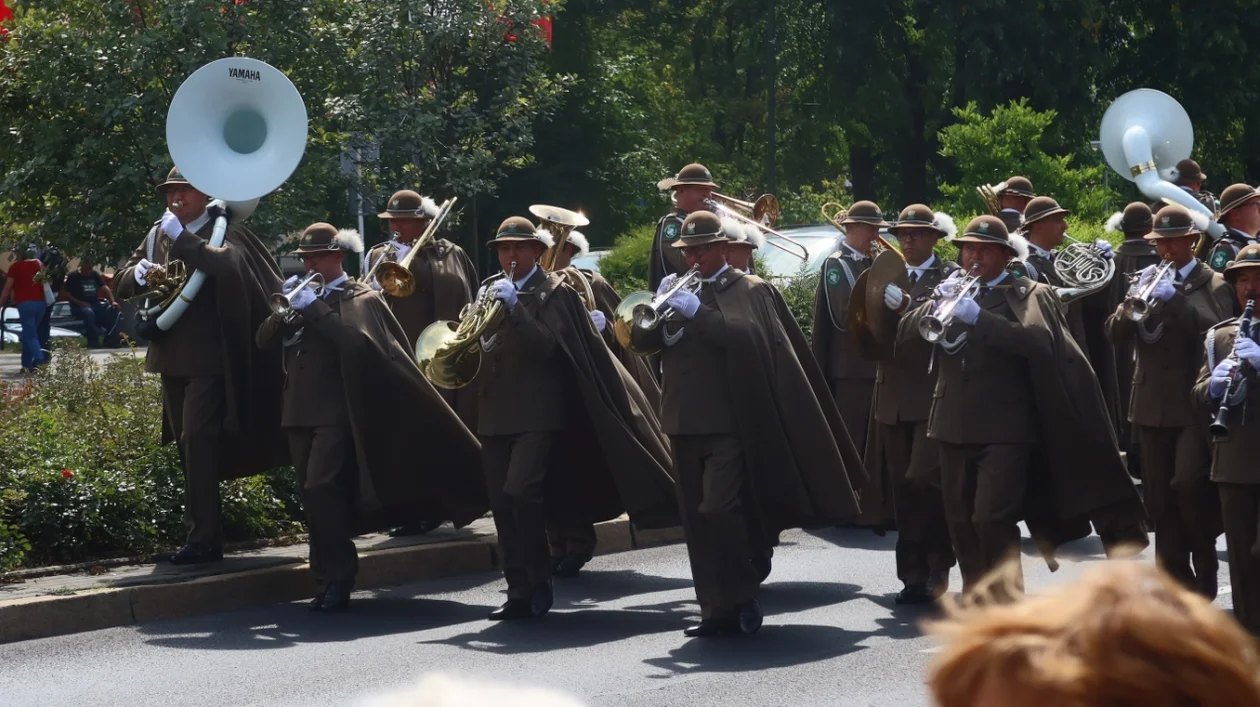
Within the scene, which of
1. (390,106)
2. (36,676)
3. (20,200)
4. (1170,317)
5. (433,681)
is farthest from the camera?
(390,106)

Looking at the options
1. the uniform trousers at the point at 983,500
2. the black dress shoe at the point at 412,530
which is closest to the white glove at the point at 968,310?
the uniform trousers at the point at 983,500

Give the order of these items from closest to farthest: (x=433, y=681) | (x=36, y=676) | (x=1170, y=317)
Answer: (x=433, y=681) < (x=36, y=676) < (x=1170, y=317)

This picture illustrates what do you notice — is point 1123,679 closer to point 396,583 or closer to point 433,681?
point 433,681

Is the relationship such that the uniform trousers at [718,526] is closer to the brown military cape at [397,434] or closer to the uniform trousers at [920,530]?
the uniform trousers at [920,530]

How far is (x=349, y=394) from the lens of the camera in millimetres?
9578

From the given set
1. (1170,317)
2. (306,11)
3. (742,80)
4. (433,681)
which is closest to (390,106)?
(306,11)

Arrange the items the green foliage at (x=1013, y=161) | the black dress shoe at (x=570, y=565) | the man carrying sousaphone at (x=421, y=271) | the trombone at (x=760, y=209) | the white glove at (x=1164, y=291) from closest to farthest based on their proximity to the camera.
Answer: the white glove at (x=1164, y=291) < the black dress shoe at (x=570, y=565) < the man carrying sousaphone at (x=421, y=271) < the trombone at (x=760, y=209) < the green foliage at (x=1013, y=161)

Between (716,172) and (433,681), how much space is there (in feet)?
142

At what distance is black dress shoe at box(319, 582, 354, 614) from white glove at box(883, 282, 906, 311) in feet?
9.87

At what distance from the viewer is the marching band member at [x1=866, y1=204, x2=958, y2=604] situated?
368 inches

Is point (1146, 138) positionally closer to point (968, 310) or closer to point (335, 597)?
point (968, 310)

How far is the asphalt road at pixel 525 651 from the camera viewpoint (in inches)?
289

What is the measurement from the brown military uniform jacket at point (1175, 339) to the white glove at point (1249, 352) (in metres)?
1.17

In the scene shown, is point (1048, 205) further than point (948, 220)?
Yes
